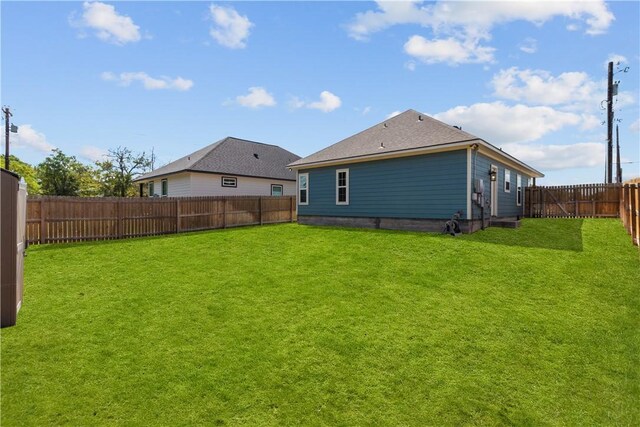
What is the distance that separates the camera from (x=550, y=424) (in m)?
3.10

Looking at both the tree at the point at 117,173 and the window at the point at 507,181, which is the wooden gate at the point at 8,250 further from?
the tree at the point at 117,173

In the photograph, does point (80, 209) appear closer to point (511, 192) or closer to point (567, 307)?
point (567, 307)

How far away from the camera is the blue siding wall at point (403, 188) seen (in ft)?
39.5

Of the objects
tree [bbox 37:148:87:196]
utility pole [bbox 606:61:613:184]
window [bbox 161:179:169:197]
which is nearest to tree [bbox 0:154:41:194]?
tree [bbox 37:148:87:196]

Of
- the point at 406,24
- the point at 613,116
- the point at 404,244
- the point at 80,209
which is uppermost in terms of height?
the point at 406,24

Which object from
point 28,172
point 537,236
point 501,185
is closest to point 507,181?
point 501,185

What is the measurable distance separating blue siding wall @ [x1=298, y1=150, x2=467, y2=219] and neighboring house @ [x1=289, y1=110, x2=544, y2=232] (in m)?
0.04

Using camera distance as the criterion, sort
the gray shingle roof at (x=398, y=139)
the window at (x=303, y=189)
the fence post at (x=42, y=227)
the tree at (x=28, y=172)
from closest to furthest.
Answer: the fence post at (x=42, y=227) < the gray shingle roof at (x=398, y=139) < the window at (x=303, y=189) < the tree at (x=28, y=172)

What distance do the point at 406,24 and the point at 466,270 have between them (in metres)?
9.22

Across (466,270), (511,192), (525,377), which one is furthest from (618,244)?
(525,377)

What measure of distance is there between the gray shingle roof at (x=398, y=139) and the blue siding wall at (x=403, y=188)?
536mm

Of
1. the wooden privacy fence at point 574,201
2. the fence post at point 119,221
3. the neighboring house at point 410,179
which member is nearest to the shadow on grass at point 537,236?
the neighboring house at point 410,179

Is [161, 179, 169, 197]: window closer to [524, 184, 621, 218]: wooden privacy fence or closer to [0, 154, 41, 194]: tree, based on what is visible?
[524, 184, 621, 218]: wooden privacy fence

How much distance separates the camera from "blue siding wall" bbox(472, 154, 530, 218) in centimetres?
1244
